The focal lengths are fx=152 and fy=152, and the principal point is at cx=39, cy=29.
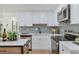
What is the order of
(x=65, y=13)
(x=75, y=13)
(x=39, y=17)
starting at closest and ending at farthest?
(x=75, y=13), (x=65, y=13), (x=39, y=17)

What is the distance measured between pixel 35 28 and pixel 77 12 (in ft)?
11.0

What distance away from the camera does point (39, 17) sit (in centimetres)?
527

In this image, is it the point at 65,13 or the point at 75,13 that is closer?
the point at 75,13

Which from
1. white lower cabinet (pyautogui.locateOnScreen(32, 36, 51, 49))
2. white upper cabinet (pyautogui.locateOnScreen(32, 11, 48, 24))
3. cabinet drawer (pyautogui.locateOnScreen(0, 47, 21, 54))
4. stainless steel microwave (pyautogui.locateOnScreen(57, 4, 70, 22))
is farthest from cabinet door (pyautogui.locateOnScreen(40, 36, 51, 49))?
cabinet drawer (pyautogui.locateOnScreen(0, 47, 21, 54))

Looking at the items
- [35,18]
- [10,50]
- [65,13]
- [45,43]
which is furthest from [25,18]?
[10,50]

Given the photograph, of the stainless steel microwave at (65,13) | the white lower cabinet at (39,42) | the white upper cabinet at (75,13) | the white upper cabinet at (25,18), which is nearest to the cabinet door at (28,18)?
the white upper cabinet at (25,18)

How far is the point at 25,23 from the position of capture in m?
5.17

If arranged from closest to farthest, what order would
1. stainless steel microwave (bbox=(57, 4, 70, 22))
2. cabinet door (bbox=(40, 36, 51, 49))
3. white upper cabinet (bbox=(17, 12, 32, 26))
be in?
1. stainless steel microwave (bbox=(57, 4, 70, 22))
2. cabinet door (bbox=(40, 36, 51, 49))
3. white upper cabinet (bbox=(17, 12, 32, 26))

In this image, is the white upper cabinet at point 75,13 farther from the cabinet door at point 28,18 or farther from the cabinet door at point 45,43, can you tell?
the cabinet door at point 28,18

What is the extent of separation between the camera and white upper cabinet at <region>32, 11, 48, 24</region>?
204 inches

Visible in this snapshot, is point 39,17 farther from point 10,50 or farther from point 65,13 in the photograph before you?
point 10,50

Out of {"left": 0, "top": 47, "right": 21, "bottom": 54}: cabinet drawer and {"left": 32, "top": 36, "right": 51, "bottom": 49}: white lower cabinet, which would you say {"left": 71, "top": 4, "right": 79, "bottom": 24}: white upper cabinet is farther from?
{"left": 32, "top": 36, "right": 51, "bottom": 49}: white lower cabinet
